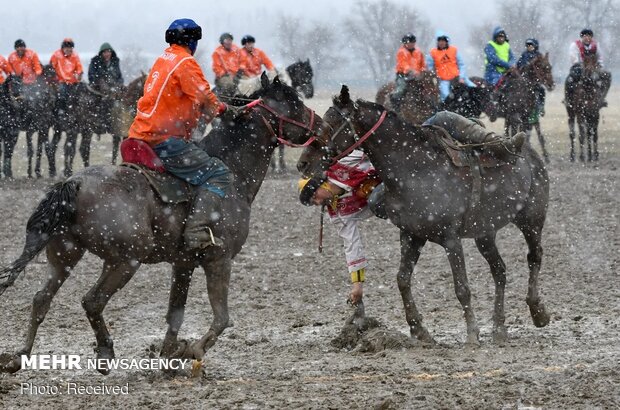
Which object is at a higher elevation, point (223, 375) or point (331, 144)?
point (331, 144)

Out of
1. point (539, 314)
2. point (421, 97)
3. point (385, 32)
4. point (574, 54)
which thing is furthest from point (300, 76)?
point (385, 32)

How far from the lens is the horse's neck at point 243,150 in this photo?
7.59m

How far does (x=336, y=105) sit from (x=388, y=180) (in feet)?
2.11

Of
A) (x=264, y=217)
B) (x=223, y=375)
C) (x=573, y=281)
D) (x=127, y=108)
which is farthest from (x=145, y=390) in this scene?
(x=127, y=108)

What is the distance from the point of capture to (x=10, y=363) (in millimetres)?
6730

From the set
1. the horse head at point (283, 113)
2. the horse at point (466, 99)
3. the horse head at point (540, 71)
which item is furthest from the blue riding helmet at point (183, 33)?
the horse head at point (540, 71)

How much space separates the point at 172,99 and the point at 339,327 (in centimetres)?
261

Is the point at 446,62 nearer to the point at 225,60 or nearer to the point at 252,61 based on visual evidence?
the point at 252,61

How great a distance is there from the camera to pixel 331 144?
306 inches

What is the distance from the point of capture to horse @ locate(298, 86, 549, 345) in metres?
7.82

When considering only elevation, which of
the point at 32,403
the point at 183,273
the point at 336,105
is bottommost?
the point at 32,403

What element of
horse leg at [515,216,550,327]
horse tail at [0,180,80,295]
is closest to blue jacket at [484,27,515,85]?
horse leg at [515,216,550,327]

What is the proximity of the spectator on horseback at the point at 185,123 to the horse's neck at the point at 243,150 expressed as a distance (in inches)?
10.2

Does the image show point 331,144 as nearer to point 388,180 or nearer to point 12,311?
point 388,180
